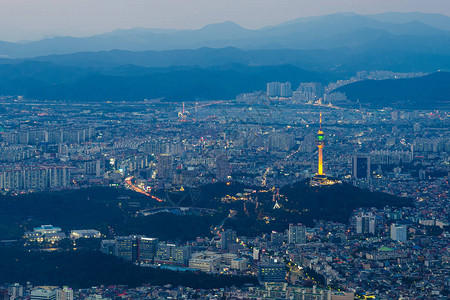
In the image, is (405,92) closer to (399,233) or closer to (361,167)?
(361,167)

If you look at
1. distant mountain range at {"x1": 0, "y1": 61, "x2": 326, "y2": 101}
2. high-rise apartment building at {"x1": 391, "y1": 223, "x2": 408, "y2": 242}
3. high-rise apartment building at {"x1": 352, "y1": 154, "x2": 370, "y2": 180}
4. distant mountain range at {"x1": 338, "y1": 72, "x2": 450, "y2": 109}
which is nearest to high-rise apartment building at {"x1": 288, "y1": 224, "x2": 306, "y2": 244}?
high-rise apartment building at {"x1": 391, "y1": 223, "x2": 408, "y2": 242}

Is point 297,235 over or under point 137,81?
under

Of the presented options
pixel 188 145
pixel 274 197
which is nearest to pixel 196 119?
pixel 188 145

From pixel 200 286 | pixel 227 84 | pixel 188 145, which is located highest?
pixel 227 84

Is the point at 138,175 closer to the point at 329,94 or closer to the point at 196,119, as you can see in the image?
the point at 196,119

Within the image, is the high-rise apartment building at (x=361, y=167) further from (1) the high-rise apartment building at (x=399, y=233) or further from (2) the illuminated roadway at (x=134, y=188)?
(1) the high-rise apartment building at (x=399, y=233)

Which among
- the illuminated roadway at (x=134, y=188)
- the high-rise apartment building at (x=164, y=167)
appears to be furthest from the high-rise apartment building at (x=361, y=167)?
the illuminated roadway at (x=134, y=188)

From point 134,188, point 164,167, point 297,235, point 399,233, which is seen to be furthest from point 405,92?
point 297,235

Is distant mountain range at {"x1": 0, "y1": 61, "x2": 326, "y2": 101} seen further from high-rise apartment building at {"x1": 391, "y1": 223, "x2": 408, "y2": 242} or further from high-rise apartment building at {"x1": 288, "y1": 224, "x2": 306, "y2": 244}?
high-rise apartment building at {"x1": 288, "y1": 224, "x2": 306, "y2": 244}
